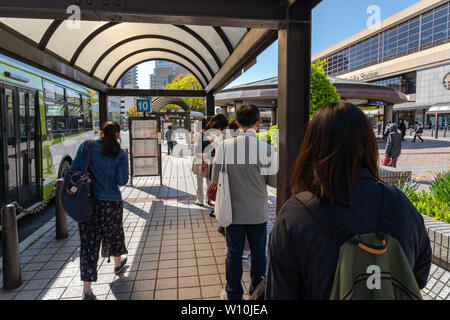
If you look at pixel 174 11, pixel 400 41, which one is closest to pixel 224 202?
pixel 174 11

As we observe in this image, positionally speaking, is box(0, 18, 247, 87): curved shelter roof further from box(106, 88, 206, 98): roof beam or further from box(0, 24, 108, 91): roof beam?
box(106, 88, 206, 98): roof beam

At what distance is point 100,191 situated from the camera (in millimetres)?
3357

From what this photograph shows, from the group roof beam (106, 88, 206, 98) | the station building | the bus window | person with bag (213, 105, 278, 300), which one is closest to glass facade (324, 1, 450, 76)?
the station building

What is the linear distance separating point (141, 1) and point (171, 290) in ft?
10.3

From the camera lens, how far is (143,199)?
7582 millimetres

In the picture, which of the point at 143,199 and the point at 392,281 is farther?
the point at 143,199

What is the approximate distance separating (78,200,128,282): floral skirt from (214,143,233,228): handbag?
4.20 ft

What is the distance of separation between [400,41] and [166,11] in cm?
5543

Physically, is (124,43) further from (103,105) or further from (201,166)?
(201,166)

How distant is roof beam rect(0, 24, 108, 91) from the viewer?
439 cm
